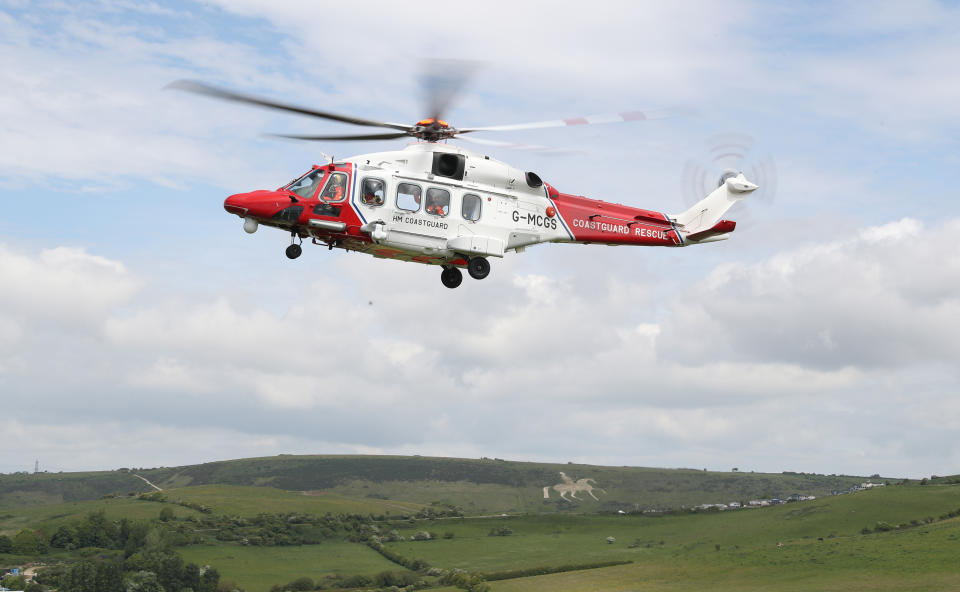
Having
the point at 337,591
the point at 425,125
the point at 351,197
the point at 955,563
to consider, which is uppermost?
the point at 425,125

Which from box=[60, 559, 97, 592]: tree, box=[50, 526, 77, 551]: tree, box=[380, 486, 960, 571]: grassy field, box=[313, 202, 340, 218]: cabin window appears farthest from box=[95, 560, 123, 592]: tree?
box=[313, 202, 340, 218]: cabin window

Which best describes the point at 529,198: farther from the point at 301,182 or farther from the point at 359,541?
the point at 359,541

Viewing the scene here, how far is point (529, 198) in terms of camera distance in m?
38.3

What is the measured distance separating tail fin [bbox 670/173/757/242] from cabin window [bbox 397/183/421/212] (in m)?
12.5

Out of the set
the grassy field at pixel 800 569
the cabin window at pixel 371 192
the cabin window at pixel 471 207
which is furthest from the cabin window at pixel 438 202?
the grassy field at pixel 800 569

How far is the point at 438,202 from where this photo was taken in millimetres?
35906

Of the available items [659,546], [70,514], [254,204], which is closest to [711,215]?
[254,204]

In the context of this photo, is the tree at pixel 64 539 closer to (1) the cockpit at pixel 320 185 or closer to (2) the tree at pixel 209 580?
(2) the tree at pixel 209 580

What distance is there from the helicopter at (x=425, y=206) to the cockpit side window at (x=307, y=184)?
0.04 metres

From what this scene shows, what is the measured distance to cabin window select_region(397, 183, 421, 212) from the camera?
3544 cm

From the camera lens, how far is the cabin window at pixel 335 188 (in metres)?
34.7

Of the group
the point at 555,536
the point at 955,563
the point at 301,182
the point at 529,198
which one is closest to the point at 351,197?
the point at 301,182

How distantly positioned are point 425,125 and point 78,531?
153552 millimetres

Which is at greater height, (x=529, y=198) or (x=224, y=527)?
(x=529, y=198)
